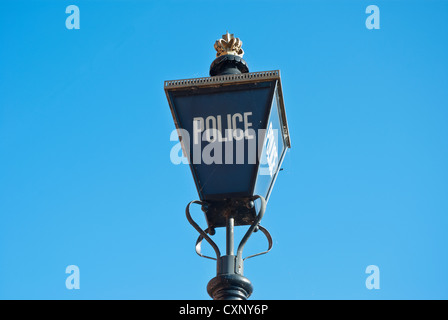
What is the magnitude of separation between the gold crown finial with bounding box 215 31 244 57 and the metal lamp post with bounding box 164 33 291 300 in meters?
0.39

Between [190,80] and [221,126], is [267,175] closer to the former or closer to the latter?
[221,126]

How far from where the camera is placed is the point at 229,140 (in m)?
3.63

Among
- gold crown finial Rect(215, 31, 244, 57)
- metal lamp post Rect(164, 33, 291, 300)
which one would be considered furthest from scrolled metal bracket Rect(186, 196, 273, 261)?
gold crown finial Rect(215, 31, 244, 57)

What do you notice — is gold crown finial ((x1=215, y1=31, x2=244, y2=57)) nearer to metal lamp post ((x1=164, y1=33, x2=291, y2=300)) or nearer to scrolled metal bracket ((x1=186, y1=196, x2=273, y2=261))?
metal lamp post ((x1=164, y1=33, x2=291, y2=300))

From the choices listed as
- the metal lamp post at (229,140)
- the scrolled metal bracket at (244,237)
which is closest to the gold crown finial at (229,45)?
the metal lamp post at (229,140)

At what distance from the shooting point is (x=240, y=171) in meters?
3.67

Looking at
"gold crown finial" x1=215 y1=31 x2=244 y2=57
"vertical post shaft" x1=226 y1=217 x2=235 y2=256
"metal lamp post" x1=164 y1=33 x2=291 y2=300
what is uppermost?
"gold crown finial" x1=215 y1=31 x2=244 y2=57

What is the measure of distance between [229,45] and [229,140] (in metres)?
0.76

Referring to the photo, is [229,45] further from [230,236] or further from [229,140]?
[230,236]

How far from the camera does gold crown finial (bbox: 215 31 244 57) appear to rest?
164 inches

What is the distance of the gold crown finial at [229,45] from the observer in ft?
13.6

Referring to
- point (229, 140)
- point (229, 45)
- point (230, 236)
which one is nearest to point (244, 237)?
point (230, 236)
